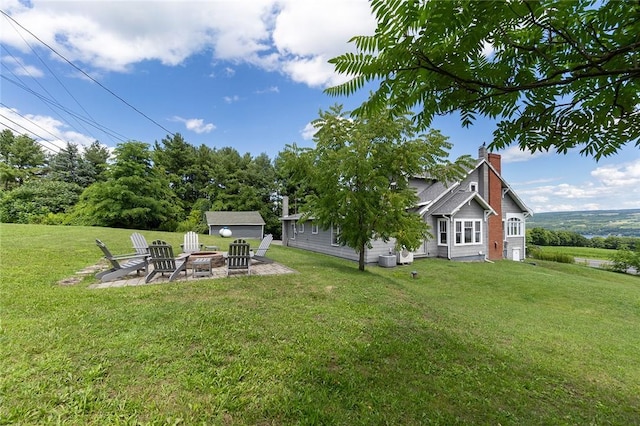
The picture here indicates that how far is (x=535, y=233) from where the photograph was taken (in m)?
34.9

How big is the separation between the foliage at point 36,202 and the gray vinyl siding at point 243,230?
45.3ft

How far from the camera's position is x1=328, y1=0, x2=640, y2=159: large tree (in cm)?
109

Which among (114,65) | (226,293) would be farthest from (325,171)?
(114,65)

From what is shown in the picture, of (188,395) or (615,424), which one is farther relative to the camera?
(615,424)

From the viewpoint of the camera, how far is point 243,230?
3119cm

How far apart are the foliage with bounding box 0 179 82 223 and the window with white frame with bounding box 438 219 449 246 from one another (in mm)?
33173

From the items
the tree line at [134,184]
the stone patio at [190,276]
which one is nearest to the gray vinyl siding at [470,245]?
the stone patio at [190,276]

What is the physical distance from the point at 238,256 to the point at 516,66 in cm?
743

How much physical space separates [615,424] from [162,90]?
2192 cm

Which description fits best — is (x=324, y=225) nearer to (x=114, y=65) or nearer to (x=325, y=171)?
(x=325, y=171)

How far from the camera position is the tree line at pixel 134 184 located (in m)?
26.1

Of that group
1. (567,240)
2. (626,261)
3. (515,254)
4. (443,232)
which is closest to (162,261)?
(443,232)

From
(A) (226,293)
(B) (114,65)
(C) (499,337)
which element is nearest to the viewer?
(C) (499,337)

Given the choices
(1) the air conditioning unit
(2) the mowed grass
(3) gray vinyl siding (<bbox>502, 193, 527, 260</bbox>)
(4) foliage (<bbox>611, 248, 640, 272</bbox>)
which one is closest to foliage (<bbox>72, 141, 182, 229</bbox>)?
(2) the mowed grass
